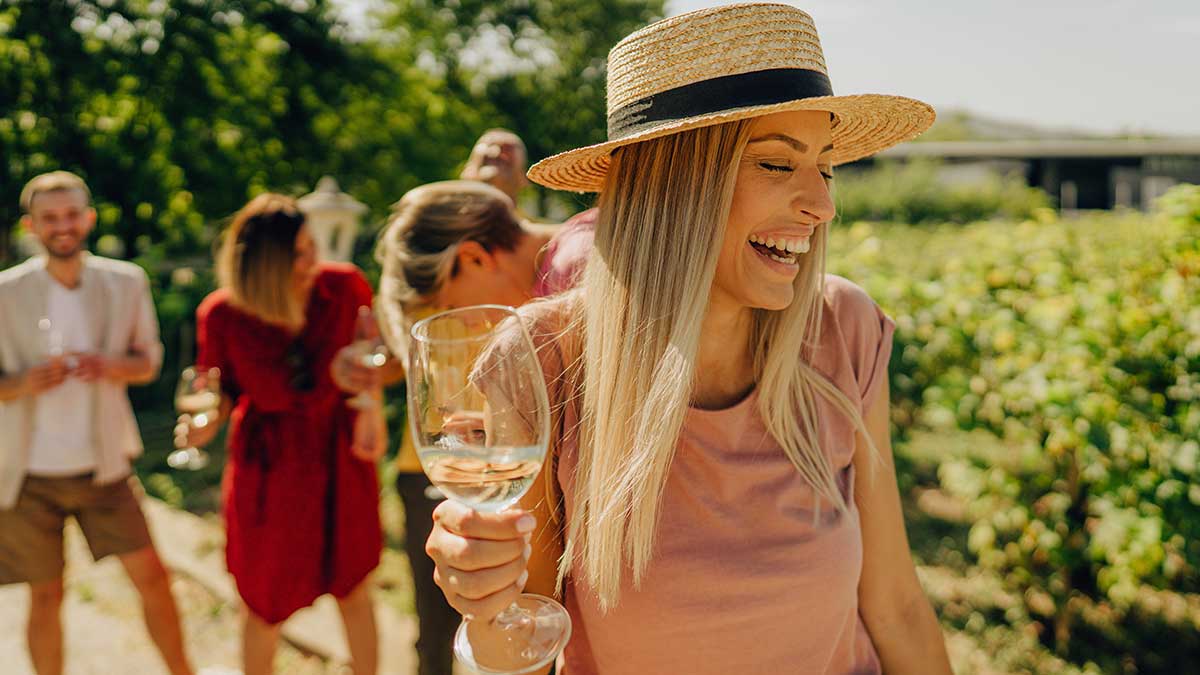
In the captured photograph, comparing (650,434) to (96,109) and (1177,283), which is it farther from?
(96,109)

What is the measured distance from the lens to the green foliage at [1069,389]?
3.13 meters

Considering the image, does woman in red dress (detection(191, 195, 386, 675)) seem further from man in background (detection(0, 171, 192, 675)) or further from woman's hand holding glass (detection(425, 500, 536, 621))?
woman's hand holding glass (detection(425, 500, 536, 621))

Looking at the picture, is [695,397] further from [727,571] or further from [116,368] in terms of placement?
[116,368]

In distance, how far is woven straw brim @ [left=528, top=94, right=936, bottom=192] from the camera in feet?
4.50

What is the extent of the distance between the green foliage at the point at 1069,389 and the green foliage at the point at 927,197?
2177 centimetres

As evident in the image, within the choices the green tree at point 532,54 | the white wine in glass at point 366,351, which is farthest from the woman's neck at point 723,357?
the green tree at point 532,54

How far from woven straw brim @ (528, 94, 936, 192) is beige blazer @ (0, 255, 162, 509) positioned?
2699mm

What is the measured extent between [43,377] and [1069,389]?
4262 mm

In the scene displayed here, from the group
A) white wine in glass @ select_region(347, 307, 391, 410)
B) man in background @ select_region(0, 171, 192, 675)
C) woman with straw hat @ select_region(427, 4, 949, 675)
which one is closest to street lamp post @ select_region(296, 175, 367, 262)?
man in background @ select_region(0, 171, 192, 675)

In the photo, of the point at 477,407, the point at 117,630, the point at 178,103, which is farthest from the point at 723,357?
the point at 178,103

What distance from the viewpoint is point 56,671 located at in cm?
350

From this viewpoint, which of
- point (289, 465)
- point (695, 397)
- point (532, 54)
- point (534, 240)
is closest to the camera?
point (695, 397)

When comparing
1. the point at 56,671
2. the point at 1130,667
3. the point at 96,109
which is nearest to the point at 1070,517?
the point at 1130,667

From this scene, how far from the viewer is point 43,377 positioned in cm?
340
